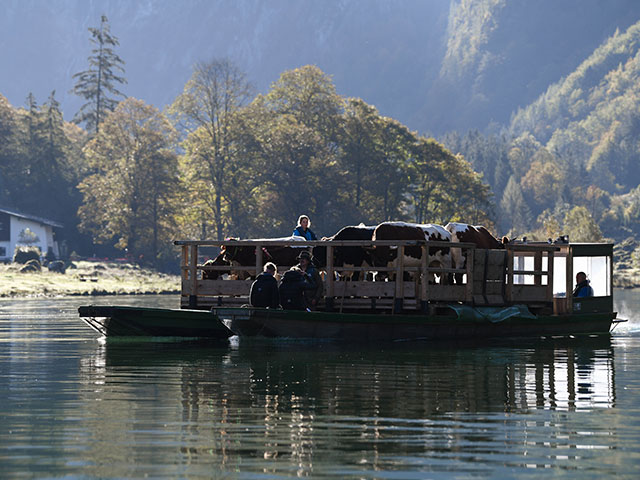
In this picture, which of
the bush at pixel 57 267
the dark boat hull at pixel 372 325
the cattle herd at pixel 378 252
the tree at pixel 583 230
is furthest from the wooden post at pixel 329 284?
the tree at pixel 583 230

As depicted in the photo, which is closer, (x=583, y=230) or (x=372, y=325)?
(x=372, y=325)

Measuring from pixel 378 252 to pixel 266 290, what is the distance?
142 inches

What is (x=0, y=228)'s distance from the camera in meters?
96.7

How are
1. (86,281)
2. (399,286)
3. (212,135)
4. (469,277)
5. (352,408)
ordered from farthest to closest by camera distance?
(212,135), (86,281), (469,277), (399,286), (352,408)

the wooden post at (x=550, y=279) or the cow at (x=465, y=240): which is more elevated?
the cow at (x=465, y=240)

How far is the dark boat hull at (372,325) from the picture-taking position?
2264 centimetres

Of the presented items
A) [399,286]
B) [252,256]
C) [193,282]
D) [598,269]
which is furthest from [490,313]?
[193,282]

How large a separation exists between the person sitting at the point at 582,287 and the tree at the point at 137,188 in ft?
208

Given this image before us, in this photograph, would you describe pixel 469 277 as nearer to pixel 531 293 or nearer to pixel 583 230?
pixel 531 293

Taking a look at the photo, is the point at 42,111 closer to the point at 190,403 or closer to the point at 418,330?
the point at 418,330

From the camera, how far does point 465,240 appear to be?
2672 centimetres

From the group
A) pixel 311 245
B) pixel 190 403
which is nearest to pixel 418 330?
pixel 311 245

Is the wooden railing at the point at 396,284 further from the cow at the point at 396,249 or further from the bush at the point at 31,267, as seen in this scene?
the bush at the point at 31,267

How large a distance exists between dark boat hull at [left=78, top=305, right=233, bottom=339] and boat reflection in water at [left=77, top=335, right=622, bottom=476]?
1.75 m
